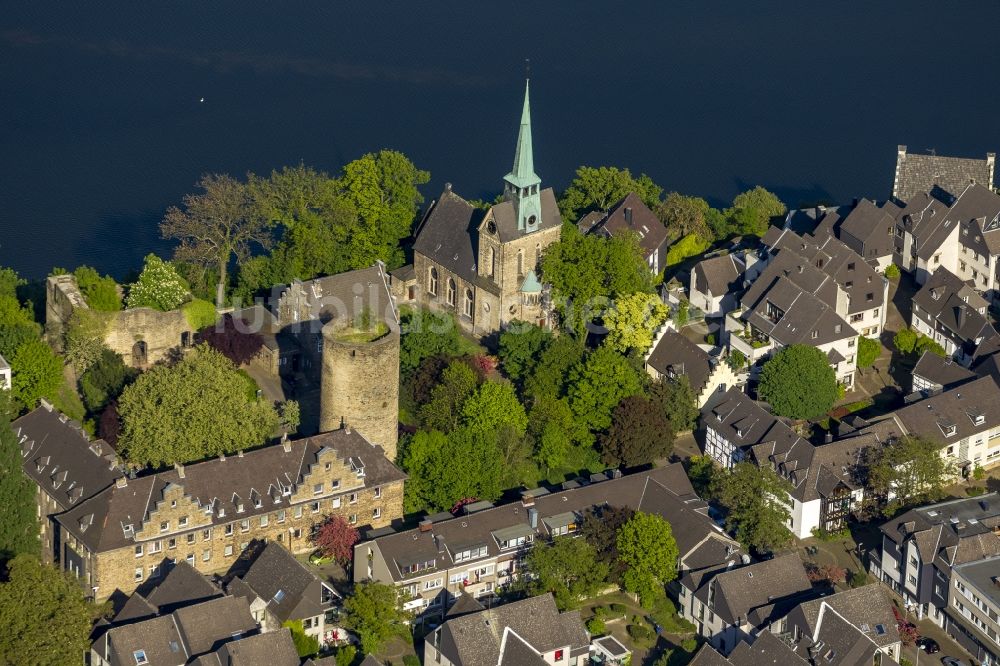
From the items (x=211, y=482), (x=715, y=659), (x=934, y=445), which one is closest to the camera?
(x=715, y=659)

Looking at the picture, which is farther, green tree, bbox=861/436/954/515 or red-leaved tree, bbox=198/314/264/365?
red-leaved tree, bbox=198/314/264/365

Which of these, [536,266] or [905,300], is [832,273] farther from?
[536,266]

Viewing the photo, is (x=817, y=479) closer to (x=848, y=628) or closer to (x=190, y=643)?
(x=848, y=628)

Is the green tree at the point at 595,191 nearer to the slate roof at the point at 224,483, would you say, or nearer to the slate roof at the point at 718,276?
the slate roof at the point at 718,276

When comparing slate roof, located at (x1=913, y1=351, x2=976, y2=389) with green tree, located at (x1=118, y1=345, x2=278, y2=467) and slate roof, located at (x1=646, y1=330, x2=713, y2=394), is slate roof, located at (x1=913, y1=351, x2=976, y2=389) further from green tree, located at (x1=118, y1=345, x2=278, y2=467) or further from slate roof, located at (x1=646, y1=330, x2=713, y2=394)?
green tree, located at (x1=118, y1=345, x2=278, y2=467)

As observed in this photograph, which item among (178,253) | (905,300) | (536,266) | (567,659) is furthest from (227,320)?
(905,300)

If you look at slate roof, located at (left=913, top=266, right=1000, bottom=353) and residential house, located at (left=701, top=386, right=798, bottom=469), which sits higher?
slate roof, located at (left=913, top=266, right=1000, bottom=353)

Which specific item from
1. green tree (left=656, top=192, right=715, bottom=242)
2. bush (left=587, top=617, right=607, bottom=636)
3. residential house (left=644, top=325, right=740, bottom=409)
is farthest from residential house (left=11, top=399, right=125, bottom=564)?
green tree (left=656, top=192, right=715, bottom=242)
